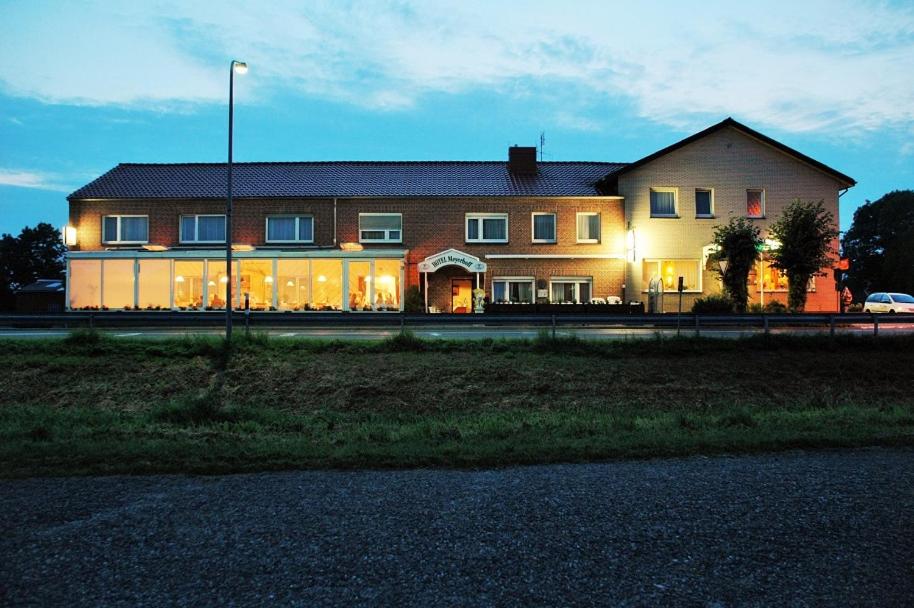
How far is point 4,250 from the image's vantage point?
68938 millimetres

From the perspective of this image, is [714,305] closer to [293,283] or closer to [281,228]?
[293,283]

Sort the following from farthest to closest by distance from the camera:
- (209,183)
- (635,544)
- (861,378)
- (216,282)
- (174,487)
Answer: (209,183), (216,282), (861,378), (174,487), (635,544)

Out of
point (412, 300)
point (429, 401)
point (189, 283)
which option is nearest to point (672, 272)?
point (412, 300)

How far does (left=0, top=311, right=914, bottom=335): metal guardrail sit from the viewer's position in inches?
788

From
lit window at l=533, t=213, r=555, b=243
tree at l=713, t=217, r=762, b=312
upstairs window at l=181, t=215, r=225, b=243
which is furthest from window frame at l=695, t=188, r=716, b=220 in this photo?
upstairs window at l=181, t=215, r=225, b=243

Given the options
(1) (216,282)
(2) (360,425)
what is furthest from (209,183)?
(2) (360,425)

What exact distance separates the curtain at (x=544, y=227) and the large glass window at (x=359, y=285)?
881 cm

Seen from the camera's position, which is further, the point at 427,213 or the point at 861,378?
the point at 427,213

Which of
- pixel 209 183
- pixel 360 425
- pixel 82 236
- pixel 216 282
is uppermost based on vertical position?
pixel 209 183

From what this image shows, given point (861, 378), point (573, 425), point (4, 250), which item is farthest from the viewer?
point (4, 250)

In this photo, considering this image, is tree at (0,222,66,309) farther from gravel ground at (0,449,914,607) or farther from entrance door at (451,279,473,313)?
gravel ground at (0,449,914,607)

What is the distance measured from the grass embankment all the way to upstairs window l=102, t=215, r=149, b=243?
62.2 feet

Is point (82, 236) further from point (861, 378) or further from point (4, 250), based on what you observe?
point (4, 250)

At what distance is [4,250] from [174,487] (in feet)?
250
